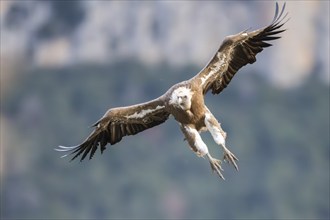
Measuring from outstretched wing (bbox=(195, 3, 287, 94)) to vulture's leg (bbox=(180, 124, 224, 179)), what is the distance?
1.56 feet

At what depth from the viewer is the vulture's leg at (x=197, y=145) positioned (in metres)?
7.58

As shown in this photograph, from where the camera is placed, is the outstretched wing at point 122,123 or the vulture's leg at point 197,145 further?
the outstretched wing at point 122,123

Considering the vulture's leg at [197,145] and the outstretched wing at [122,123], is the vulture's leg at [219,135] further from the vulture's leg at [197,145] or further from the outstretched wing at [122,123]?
the outstretched wing at [122,123]

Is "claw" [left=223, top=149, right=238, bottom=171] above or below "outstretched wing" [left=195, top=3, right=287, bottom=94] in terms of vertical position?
below

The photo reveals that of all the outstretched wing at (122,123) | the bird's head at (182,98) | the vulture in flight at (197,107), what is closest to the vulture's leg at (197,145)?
the vulture in flight at (197,107)

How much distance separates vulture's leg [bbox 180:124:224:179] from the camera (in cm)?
758

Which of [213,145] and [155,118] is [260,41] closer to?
[155,118]

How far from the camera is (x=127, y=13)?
1766 centimetres

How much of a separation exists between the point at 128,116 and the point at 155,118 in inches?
12.2

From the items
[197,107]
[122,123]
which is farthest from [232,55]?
[122,123]

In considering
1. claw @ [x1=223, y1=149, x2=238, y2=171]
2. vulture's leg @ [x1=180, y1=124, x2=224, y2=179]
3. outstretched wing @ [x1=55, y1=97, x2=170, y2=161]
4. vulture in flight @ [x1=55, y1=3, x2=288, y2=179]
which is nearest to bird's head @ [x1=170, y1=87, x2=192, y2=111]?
vulture in flight @ [x1=55, y1=3, x2=288, y2=179]

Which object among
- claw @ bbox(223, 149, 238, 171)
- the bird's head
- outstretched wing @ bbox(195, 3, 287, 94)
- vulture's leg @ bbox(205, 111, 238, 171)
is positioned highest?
outstretched wing @ bbox(195, 3, 287, 94)

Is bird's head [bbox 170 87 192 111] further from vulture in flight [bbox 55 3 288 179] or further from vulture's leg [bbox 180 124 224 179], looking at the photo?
vulture's leg [bbox 180 124 224 179]

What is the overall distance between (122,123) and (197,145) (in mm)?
1153
